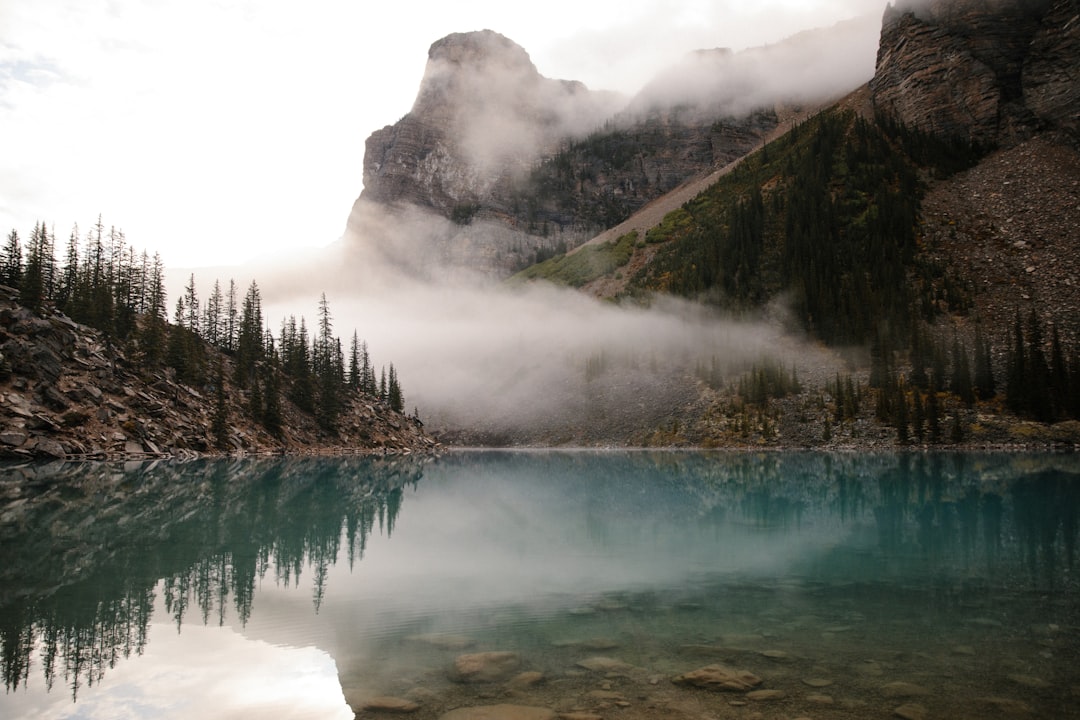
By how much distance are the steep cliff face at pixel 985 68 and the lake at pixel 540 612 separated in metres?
Answer: 145

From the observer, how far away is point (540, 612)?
15.1 metres

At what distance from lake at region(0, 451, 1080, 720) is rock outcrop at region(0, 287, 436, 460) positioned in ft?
114

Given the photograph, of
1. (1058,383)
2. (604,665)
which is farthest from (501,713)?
(1058,383)

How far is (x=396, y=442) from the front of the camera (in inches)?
5187

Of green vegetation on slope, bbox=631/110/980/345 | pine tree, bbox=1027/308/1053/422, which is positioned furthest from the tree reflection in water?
green vegetation on slope, bbox=631/110/980/345

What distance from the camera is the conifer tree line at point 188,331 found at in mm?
84312

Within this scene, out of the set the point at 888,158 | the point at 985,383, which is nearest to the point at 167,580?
the point at 985,383

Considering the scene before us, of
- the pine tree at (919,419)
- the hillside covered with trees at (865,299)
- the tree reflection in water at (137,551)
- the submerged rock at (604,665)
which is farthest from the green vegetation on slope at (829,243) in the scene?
the submerged rock at (604,665)

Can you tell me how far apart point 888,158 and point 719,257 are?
42235mm

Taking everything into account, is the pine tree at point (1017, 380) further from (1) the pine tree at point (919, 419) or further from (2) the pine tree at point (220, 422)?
(2) the pine tree at point (220, 422)

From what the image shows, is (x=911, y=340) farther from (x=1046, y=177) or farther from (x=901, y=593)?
(x=901, y=593)

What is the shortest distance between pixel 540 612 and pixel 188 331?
105m

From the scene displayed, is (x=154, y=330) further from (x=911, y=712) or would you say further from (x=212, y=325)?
(x=911, y=712)

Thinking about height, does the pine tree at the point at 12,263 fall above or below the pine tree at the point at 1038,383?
above
